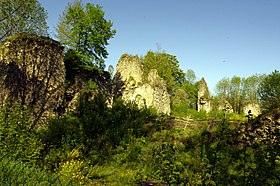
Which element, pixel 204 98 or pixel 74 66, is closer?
pixel 74 66

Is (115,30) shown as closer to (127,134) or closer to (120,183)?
(127,134)

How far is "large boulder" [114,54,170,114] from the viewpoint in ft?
85.9

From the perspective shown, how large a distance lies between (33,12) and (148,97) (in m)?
12.7

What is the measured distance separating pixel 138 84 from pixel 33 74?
42.7 feet

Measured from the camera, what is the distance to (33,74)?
14.9 metres

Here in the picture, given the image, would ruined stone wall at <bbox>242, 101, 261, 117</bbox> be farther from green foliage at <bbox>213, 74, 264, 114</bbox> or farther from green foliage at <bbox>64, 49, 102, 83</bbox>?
green foliage at <bbox>64, 49, 102, 83</bbox>

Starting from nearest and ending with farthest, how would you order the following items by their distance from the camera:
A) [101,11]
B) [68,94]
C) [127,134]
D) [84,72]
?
1. [127,134]
2. [68,94]
3. [84,72]
4. [101,11]

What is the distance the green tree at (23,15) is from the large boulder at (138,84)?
9.81m

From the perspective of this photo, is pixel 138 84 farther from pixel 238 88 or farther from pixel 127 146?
pixel 238 88

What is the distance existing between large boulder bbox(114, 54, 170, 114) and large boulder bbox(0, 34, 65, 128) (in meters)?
10.2

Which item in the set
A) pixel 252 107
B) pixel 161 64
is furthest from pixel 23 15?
pixel 252 107

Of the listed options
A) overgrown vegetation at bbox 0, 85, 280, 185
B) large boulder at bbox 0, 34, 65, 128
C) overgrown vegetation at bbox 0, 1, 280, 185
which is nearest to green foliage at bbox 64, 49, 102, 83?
overgrown vegetation at bbox 0, 1, 280, 185

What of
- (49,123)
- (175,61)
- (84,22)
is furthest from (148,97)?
(175,61)

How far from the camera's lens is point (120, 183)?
8.40m
